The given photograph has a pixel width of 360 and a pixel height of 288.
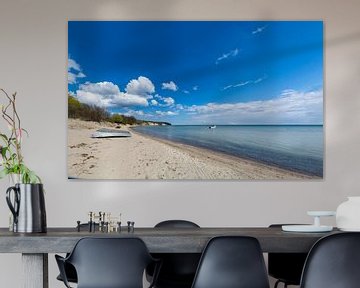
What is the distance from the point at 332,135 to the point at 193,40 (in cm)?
137

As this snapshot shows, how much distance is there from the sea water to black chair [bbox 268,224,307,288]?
119 cm

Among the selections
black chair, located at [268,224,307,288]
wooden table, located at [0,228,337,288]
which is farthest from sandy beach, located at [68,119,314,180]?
wooden table, located at [0,228,337,288]

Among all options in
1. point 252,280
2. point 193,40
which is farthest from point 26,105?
point 252,280

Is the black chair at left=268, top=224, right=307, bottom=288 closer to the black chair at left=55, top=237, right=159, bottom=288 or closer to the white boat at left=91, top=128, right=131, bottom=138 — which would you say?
the black chair at left=55, top=237, right=159, bottom=288

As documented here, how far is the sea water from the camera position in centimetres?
556

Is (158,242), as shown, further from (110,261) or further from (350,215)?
(350,215)

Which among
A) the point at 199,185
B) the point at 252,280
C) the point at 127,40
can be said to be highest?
the point at 127,40

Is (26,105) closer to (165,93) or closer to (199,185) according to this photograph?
(165,93)

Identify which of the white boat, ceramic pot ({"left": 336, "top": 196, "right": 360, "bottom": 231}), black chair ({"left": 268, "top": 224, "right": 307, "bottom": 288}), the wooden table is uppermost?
the white boat

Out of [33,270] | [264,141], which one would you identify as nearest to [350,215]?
[33,270]

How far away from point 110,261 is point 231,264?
0.59m

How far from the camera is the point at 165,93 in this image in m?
5.59

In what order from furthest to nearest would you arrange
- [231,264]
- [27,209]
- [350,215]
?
[350,215], [27,209], [231,264]

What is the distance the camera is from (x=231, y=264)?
11.0ft
